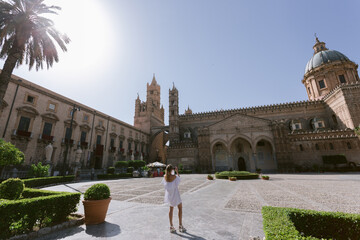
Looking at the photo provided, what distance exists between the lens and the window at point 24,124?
2060cm

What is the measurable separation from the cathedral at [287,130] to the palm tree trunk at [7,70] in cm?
2888

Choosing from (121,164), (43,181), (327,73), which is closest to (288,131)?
(327,73)

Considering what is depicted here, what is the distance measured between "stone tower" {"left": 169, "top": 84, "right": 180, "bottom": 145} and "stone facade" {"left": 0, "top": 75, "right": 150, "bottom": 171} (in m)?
12.5

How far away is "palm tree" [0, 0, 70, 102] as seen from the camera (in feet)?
34.9

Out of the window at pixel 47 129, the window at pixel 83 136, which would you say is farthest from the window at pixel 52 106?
the window at pixel 83 136

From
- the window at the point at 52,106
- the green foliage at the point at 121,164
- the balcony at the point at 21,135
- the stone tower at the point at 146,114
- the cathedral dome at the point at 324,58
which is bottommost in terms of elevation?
the green foliage at the point at 121,164

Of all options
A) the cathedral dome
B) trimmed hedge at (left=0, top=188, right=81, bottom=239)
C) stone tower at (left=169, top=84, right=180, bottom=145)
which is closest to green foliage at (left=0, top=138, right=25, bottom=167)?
trimmed hedge at (left=0, top=188, right=81, bottom=239)

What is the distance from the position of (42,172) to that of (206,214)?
55.7 ft

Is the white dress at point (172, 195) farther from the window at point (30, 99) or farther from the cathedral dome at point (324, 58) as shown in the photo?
the cathedral dome at point (324, 58)

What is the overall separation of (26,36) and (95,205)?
1390 cm

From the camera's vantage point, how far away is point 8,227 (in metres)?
3.82

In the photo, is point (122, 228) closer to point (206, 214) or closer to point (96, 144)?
point (206, 214)

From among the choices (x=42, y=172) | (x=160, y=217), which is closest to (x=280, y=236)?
(x=160, y=217)

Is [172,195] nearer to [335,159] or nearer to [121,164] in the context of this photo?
[121,164]
